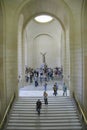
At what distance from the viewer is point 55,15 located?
77.6 ft

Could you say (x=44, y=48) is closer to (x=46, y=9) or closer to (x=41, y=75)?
(x=41, y=75)

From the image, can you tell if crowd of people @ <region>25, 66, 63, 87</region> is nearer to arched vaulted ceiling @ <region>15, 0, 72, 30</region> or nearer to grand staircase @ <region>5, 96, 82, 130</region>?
arched vaulted ceiling @ <region>15, 0, 72, 30</region>

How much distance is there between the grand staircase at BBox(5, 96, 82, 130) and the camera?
50.9ft

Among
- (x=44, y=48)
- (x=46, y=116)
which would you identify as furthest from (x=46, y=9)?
(x=44, y=48)

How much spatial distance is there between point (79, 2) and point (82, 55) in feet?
13.8

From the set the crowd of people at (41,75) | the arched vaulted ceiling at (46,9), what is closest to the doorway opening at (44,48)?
the crowd of people at (41,75)

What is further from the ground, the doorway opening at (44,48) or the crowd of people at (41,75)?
the doorway opening at (44,48)

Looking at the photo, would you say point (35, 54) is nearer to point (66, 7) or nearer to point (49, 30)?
point (49, 30)

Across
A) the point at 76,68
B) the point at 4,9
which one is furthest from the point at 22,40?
the point at 76,68

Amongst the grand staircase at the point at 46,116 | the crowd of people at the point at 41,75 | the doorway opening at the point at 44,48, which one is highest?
the doorway opening at the point at 44,48

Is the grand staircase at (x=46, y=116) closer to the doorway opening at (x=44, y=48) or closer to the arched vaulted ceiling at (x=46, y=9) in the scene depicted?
the arched vaulted ceiling at (x=46, y=9)

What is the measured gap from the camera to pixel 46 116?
54.6ft

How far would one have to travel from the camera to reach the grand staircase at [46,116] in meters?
15.5

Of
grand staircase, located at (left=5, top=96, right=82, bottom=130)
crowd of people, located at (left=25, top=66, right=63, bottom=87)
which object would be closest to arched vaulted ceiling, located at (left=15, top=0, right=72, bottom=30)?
crowd of people, located at (left=25, top=66, right=63, bottom=87)
